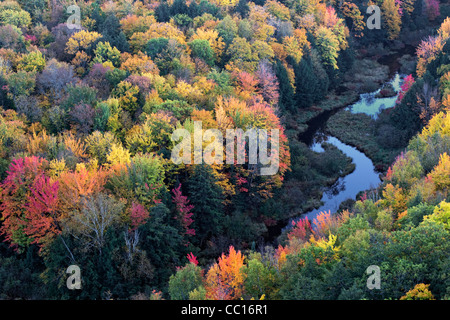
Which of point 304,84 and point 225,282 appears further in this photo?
point 304,84

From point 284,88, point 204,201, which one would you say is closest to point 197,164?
point 204,201

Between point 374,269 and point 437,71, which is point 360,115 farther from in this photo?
point 374,269

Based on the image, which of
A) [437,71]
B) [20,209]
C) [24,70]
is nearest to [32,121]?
[24,70]

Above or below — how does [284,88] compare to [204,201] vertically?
above

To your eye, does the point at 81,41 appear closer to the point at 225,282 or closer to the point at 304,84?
the point at 304,84

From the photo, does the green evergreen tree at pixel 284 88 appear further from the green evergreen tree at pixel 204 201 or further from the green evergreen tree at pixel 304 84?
the green evergreen tree at pixel 204 201

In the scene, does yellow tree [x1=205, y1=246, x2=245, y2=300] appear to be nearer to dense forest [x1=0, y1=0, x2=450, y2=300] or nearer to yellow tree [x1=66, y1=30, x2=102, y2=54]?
dense forest [x1=0, y1=0, x2=450, y2=300]

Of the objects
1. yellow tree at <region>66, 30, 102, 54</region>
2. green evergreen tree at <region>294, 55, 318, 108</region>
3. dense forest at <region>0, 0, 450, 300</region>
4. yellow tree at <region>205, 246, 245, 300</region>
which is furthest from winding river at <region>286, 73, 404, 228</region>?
yellow tree at <region>66, 30, 102, 54</region>
